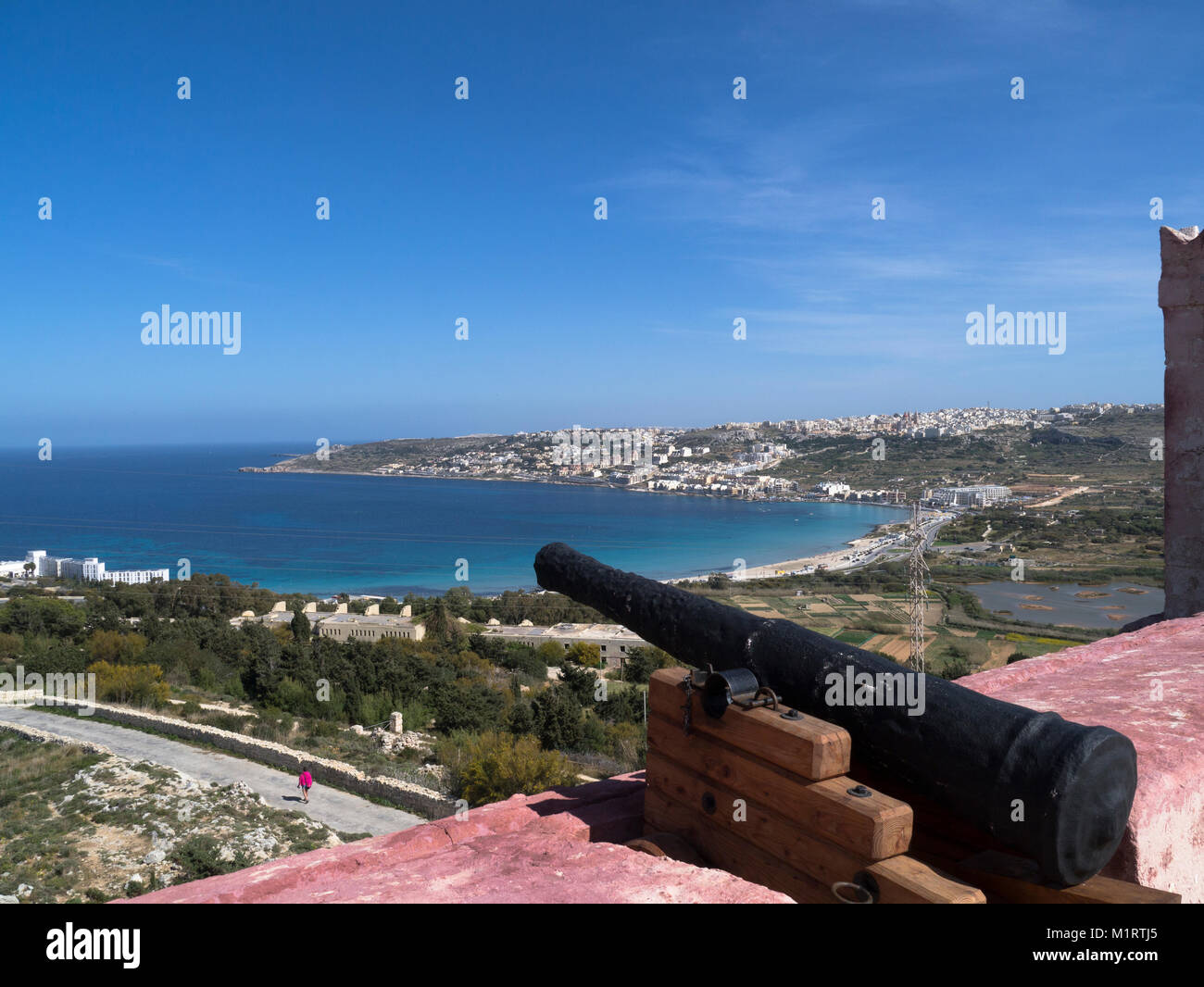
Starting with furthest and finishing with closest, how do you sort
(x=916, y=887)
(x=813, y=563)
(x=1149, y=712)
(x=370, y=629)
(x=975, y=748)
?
(x=813, y=563), (x=370, y=629), (x=1149, y=712), (x=975, y=748), (x=916, y=887)

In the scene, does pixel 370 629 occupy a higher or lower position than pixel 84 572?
higher

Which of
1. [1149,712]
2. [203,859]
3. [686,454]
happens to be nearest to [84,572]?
[203,859]

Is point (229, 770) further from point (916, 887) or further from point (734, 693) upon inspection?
point (916, 887)

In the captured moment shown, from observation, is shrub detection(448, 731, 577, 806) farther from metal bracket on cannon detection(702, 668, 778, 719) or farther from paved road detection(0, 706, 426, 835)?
metal bracket on cannon detection(702, 668, 778, 719)

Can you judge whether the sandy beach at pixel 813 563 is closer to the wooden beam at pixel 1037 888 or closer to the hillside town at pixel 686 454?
the hillside town at pixel 686 454

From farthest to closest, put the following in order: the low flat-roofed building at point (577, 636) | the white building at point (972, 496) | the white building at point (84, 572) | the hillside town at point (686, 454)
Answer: the hillside town at point (686, 454) → the white building at point (972, 496) → the white building at point (84, 572) → the low flat-roofed building at point (577, 636)

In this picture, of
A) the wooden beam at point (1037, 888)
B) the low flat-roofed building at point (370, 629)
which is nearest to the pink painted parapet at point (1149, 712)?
the wooden beam at point (1037, 888)
